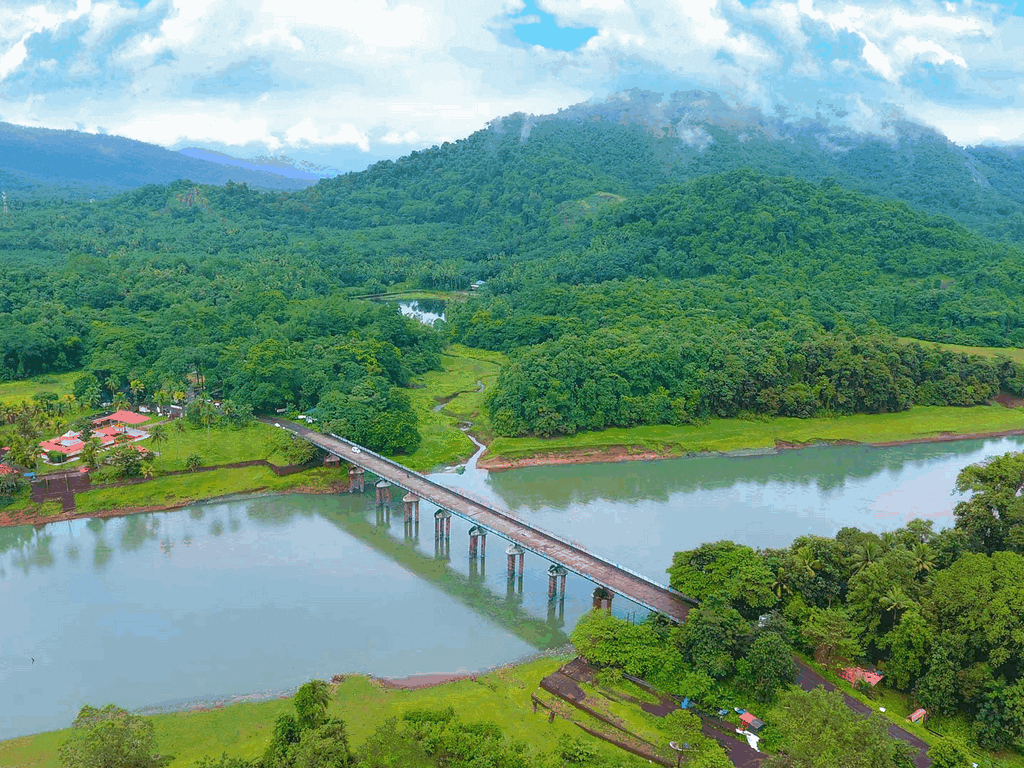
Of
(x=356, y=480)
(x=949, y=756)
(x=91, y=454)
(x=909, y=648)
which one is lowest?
(x=949, y=756)

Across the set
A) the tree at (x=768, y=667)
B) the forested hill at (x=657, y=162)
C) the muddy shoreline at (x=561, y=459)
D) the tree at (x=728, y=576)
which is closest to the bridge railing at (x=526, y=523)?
the tree at (x=728, y=576)

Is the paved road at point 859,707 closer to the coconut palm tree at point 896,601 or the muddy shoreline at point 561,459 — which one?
the coconut palm tree at point 896,601

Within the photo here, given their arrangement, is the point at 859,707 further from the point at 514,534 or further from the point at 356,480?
the point at 356,480

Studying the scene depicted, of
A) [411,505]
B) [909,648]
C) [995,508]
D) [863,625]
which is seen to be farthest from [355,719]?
[995,508]

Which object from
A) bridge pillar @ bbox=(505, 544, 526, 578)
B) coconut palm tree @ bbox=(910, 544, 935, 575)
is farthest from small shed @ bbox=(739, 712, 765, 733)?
bridge pillar @ bbox=(505, 544, 526, 578)

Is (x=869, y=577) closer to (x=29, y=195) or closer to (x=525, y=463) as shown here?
(x=525, y=463)

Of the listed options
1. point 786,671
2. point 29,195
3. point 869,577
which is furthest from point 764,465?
point 29,195
